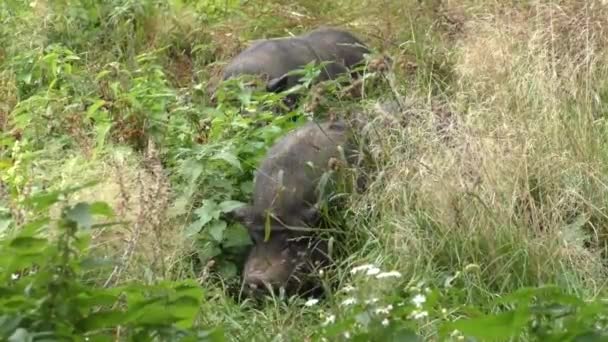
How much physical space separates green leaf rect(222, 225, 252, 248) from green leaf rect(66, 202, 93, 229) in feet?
9.61

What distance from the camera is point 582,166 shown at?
5777mm

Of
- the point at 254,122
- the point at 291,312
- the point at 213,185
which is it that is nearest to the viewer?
the point at 291,312

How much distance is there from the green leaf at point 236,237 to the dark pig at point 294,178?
0.05 m

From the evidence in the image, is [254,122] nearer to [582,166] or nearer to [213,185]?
[213,185]

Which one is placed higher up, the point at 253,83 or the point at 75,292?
the point at 75,292

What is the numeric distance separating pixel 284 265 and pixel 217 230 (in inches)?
12.9

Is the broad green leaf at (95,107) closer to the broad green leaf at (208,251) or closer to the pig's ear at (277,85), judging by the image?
the pig's ear at (277,85)

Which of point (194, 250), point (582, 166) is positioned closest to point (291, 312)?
point (194, 250)

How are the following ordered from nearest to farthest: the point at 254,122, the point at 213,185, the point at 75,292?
1. the point at 75,292
2. the point at 213,185
3. the point at 254,122

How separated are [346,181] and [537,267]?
97 cm

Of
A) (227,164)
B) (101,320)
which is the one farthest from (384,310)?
(227,164)

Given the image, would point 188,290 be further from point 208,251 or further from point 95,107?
point 95,107

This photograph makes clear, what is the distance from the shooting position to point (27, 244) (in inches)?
121

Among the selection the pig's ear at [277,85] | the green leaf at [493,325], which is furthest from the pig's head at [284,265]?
the green leaf at [493,325]
